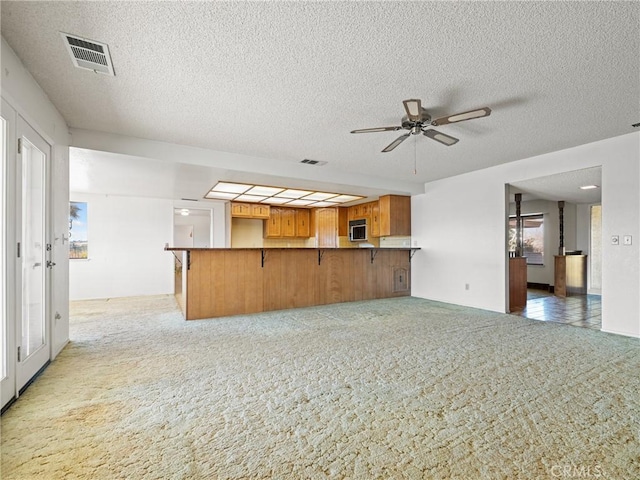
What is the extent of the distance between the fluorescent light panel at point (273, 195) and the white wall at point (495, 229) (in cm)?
181

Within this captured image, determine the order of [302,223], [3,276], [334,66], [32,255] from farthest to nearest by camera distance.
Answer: [302,223] → [32,255] → [334,66] → [3,276]

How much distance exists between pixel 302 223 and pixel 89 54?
695cm

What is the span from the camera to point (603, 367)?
107 inches

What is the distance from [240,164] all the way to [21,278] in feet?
9.35

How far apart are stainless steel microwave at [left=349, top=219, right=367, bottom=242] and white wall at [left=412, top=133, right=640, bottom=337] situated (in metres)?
1.36

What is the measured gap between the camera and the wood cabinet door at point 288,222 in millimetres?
8742

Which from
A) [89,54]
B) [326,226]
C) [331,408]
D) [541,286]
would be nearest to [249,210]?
[326,226]

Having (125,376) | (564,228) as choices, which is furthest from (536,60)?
(564,228)

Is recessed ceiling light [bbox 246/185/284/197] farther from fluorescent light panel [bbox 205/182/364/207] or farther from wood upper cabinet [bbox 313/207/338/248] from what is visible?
wood upper cabinet [bbox 313/207/338/248]

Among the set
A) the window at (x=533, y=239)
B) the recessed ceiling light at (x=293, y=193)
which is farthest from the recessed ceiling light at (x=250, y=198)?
the window at (x=533, y=239)

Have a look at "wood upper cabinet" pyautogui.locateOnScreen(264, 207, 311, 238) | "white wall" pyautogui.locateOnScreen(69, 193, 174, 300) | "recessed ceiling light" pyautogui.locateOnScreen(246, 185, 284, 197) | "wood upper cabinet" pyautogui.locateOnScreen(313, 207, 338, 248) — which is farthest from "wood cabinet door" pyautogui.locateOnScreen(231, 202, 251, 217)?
"wood upper cabinet" pyautogui.locateOnScreen(313, 207, 338, 248)

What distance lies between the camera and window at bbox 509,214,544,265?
7930 mm

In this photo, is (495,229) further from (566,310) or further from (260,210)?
(260,210)

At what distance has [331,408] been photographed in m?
2.02
